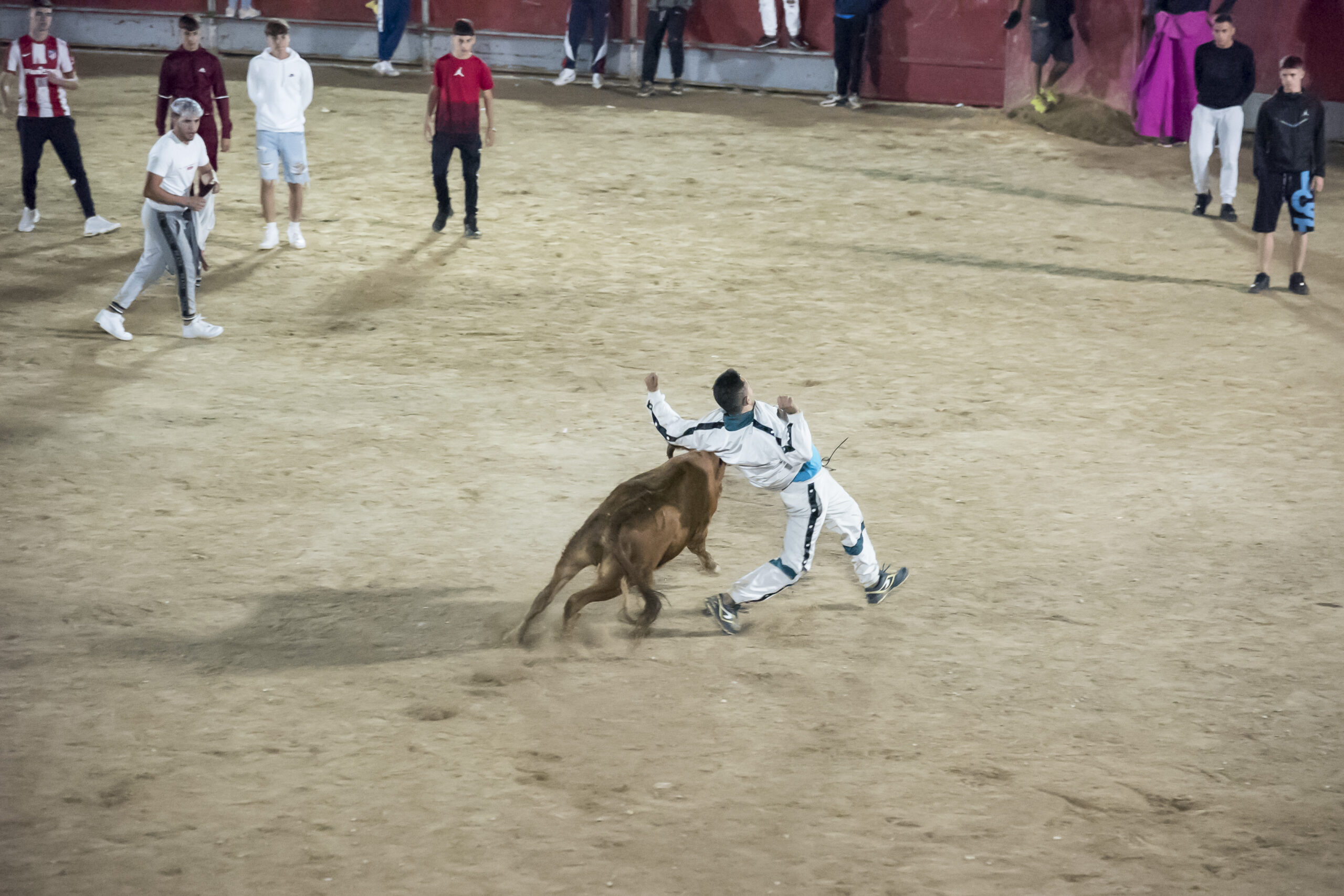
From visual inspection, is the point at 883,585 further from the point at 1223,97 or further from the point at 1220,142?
the point at 1220,142

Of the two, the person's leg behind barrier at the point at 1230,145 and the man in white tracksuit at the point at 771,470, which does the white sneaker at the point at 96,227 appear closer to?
the man in white tracksuit at the point at 771,470

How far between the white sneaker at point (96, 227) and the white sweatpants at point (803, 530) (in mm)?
9432

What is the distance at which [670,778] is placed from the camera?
17.5ft

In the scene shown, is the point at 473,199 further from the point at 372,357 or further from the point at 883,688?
the point at 883,688

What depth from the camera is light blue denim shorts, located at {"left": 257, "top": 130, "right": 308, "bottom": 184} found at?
1244 centimetres

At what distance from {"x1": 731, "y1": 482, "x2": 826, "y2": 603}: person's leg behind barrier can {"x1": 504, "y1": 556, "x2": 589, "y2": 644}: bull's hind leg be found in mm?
827

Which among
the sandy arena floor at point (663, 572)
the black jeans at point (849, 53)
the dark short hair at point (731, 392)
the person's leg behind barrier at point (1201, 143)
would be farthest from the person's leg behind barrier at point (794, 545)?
the black jeans at point (849, 53)

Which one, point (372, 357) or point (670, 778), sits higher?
point (372, 357)

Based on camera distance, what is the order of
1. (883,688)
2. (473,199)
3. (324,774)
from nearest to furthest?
(324,774) → (883,688) → (473,199)

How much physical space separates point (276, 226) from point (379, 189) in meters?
2.34

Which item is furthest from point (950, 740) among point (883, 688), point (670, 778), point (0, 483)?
point (0, 483)

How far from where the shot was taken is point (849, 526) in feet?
21.6

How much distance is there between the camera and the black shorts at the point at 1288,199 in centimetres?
1168

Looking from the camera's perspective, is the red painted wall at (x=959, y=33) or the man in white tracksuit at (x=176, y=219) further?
the red painted wall at (x=959, y=33)
